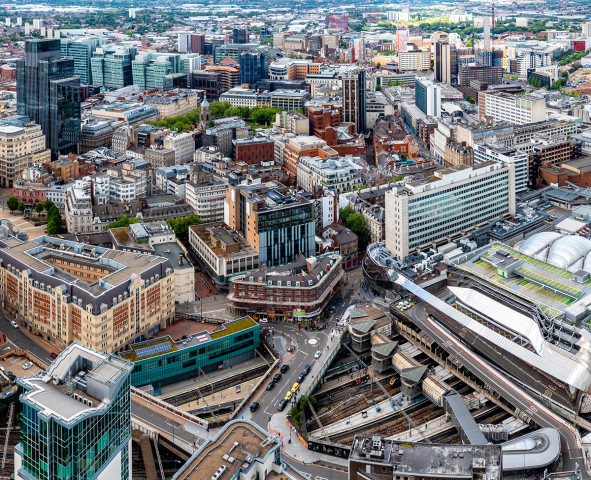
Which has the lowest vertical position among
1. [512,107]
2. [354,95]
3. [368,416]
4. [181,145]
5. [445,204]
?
[368,416]

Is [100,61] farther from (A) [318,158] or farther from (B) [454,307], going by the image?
(B) [454,307]

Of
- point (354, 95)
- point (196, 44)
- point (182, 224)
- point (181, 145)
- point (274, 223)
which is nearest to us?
point (274, 223)

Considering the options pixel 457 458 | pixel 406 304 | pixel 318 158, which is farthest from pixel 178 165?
pixel 457 458

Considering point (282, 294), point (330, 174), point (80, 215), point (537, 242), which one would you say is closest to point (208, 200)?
point (80, 215)

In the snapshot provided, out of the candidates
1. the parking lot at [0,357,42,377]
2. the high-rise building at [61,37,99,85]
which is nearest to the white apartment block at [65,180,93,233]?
the parking lot at [0,357,42,377]

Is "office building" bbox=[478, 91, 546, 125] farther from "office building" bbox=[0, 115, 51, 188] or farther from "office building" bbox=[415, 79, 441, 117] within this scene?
"office building" bbox=[0, 115, 51, 188]

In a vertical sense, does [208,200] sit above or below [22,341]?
above

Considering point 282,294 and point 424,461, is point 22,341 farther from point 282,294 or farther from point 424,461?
point 424,461
